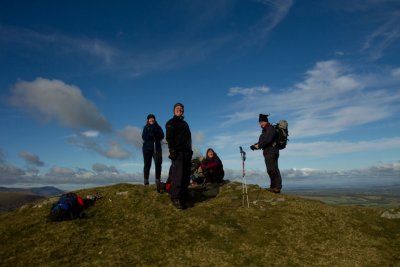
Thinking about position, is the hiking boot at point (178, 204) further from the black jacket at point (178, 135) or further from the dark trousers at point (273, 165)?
the dark trousers at point (273, 165)

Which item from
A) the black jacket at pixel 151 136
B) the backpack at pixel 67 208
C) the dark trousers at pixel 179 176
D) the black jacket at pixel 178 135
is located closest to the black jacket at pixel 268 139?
the black jacket at pixel 178 135

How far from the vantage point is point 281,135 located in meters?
17.2

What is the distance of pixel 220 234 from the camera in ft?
35.8

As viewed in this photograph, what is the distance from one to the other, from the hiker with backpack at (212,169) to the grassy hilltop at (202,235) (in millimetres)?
4890

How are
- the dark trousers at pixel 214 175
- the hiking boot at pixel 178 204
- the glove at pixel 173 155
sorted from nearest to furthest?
1. the hiking boot at pixel 178 204
2. the glove at pixel 173 155
3. the dark trousers at pixel 214 175

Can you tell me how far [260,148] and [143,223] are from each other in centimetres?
769

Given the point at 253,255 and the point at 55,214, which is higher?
the point at 55,214

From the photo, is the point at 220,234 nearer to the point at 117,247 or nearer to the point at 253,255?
the point at 253,255

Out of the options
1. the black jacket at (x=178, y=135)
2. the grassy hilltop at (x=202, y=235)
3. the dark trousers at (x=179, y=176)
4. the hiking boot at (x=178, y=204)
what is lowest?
the grassy hilltop at (x=202, y=235)

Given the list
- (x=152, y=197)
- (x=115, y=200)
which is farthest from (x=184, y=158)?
(x=115, y=200)

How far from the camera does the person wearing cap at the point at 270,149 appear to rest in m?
16.6

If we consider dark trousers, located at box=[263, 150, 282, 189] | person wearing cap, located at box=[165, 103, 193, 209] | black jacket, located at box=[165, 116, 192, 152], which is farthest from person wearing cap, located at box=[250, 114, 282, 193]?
person wearing cap, located at box=[165, 103, 193, 209]

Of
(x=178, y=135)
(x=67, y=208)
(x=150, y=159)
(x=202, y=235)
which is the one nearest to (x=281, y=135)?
(x=178, y=135)

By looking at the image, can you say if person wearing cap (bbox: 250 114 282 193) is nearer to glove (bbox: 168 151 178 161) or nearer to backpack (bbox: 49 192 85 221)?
glove (bbox: 168 151 178 161)
